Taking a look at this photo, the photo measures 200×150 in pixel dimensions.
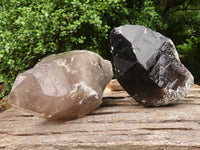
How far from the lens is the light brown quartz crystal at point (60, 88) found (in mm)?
1794

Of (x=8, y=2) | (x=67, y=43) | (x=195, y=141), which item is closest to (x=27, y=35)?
(x=67, y=43)

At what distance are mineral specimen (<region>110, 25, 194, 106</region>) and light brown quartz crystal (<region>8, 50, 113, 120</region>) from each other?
366 mm

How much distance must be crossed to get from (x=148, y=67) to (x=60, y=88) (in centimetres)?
91

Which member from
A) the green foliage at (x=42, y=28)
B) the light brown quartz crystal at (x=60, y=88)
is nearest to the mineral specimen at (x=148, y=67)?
the light brown quartz crystal at (x=60, y=88)

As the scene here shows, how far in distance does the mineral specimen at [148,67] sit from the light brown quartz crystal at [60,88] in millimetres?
366

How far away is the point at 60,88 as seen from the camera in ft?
5.98

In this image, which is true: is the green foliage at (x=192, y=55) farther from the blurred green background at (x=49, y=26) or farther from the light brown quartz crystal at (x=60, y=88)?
the light brown quartz crystal at (x=60, y=88)

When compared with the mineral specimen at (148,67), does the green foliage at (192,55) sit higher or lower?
lower

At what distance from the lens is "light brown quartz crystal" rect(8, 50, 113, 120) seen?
1.79 m

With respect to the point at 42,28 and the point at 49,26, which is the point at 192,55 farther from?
the point at 42,28

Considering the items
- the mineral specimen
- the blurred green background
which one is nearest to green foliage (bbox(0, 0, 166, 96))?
the blurred green background

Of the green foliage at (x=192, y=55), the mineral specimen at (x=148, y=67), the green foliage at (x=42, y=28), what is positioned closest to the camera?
the mineral specimen at (x=148, y=67)

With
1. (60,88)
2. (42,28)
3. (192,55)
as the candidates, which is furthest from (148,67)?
(192,55)

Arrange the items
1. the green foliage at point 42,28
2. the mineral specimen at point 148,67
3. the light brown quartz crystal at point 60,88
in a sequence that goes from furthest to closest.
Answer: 1. the green foliage at point 42,28
2. the mineral specimen at point 148,67
3. the light brown quartz crystal at point 60,88
